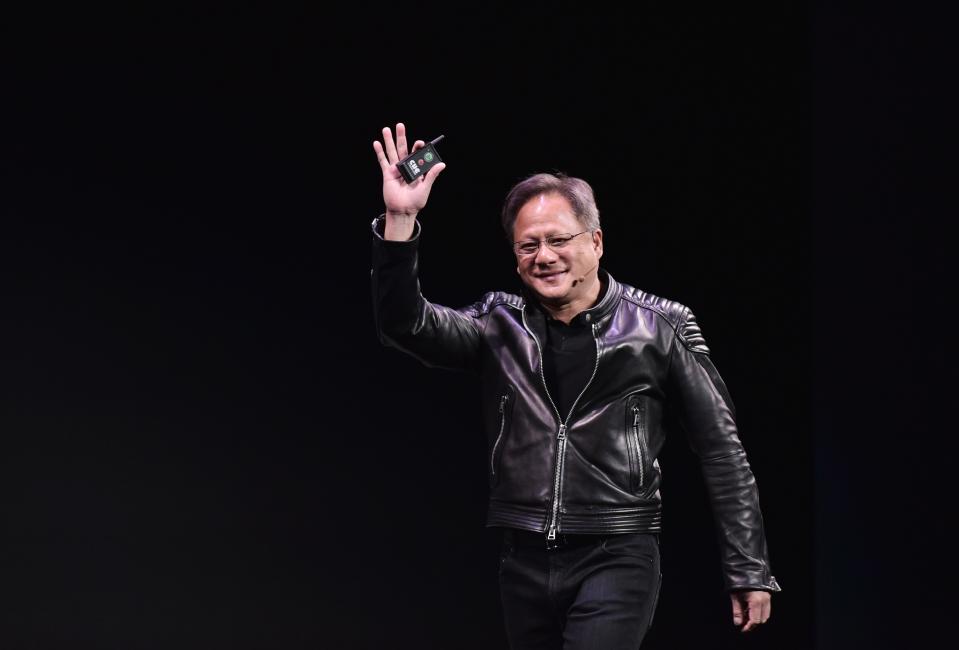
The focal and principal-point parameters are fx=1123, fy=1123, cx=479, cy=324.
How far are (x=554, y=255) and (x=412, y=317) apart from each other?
32 cm

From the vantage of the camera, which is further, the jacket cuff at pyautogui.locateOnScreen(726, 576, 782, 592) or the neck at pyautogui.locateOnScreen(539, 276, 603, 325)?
the neck at pyautogui.locateOnScreen(539, 276, 603, 325)

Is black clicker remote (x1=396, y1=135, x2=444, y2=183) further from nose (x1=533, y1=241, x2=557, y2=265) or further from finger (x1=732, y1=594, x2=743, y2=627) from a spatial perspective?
finger (x1=732, y1=594, x2=743, y2=627)

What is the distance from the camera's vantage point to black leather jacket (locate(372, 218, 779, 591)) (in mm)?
2273

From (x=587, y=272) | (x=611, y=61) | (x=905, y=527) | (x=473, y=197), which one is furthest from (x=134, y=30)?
(x=905, y=527)

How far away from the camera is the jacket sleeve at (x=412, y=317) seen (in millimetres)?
2289

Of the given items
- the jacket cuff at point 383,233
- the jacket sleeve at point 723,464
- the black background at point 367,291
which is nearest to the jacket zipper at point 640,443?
the jacket sleeve at point 723,464

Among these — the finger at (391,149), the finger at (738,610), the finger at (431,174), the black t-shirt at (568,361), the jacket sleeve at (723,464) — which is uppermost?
the finger at (391,149)

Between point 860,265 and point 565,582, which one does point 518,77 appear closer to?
point 860,265

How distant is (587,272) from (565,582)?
0.65 metres

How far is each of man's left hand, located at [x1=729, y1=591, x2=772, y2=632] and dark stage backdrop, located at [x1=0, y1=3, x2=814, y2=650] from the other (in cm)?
180

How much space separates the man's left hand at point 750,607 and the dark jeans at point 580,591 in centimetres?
18

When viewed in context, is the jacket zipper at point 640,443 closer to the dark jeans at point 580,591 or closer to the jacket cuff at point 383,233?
the dark jeans at point 580,591

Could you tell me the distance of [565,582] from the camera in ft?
7.32

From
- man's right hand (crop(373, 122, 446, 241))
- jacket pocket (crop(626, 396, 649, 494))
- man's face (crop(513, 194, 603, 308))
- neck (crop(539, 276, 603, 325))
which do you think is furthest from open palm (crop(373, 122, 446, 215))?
jacket pocket (crop(626, 396, 649, 494))
